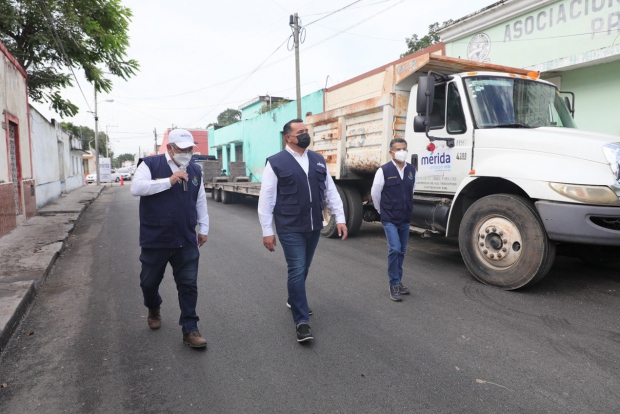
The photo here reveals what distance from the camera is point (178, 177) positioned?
338 cm

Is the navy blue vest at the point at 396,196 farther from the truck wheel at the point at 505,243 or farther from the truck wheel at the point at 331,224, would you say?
the truck wheel at the point at 331,224

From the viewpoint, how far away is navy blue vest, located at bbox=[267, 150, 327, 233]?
366 centimetres

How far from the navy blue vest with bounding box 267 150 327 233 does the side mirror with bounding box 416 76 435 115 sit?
234cm

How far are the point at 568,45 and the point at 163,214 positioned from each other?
999 centimetres

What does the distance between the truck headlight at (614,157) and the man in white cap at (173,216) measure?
381 cm

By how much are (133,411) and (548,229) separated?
13.2ft

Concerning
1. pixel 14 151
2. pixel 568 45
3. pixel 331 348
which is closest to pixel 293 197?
pixel 331 348

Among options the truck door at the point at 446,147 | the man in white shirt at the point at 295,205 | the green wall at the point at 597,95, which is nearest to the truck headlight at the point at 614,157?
the truck door at the point at 446,147

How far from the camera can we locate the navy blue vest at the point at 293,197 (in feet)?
12.0

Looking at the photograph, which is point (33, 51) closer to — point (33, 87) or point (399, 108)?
point (33, 87)

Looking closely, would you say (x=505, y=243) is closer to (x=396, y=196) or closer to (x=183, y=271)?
→ (x=396, y=196)

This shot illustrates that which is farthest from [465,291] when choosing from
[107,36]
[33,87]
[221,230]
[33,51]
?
[33,87]

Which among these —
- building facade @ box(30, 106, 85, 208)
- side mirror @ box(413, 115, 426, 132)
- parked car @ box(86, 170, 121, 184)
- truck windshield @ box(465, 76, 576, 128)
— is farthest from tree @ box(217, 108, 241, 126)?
truck windshield @ box(465, 76, 576, 128)

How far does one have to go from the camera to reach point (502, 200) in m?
4.89
